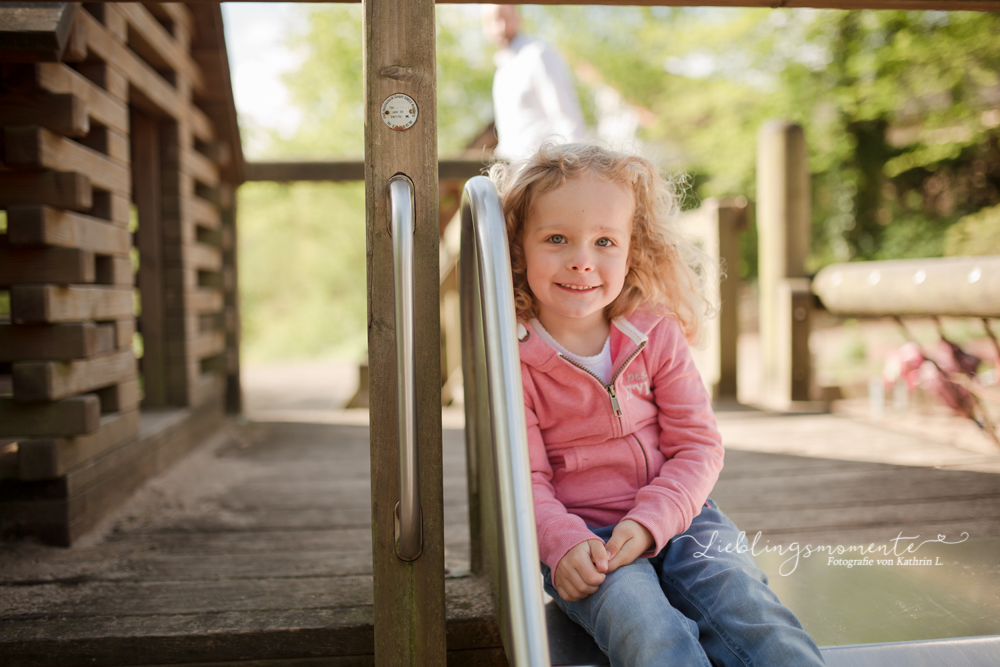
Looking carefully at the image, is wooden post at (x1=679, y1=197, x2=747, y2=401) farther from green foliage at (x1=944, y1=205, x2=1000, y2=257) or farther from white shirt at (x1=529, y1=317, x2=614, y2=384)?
green foliage at (x1=944, y1=205, x2=1000, y2=257)

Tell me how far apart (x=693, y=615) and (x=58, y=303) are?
1.76 metres

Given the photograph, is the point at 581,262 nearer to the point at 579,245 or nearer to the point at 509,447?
the point at 579,245

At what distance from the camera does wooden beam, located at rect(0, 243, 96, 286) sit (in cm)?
191

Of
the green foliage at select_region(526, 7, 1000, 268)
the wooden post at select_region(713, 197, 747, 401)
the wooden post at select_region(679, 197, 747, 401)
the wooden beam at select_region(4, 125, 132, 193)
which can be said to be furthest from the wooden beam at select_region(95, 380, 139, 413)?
the green foliage at select_region(526, 7, 1000, 268)

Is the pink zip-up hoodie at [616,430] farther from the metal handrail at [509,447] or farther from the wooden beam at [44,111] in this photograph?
the wooden beam at [44,111]

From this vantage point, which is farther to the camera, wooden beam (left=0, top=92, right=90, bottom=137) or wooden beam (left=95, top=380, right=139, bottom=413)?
wooden beam (left=95, top=380, right=139, bottom=413)

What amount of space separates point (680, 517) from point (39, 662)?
1.30 metres

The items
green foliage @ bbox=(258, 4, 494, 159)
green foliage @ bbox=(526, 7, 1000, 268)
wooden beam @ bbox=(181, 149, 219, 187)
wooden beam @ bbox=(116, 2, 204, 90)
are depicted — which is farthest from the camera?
green foliage @ bbox=(258, 4, 494, 159)

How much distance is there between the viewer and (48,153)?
191 centimetres

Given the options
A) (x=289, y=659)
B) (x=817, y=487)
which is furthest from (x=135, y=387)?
(x=817, y=487)

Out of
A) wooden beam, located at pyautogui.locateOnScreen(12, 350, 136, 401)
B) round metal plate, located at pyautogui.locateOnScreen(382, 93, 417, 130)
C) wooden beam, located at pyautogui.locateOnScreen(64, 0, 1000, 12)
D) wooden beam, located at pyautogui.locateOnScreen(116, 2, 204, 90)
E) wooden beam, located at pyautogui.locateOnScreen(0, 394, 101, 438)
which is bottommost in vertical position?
wooden beam, located at pyautogui.locateOnScreen(0, 394, 101, 438)

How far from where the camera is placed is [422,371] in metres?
1.30

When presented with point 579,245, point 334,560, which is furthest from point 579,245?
point 334,560

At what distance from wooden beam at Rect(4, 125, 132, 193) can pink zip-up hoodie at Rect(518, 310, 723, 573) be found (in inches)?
54.8
